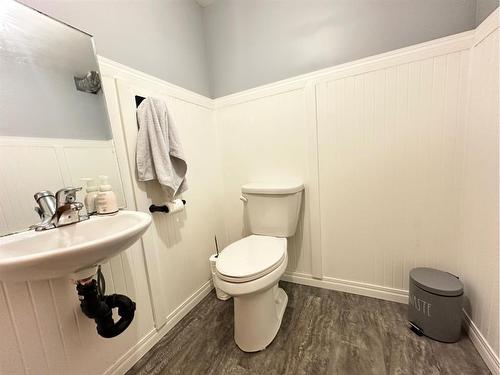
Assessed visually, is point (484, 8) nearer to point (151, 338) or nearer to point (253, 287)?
point (253, 287)

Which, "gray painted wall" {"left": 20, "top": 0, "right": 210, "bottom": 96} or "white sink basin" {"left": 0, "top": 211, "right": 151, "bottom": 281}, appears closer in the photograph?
"white sink basin" {"left": 0, "top": 211, "right": 151, "bottom": 281}

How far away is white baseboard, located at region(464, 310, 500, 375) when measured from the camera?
87 centimetres

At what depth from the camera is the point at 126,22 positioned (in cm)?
108

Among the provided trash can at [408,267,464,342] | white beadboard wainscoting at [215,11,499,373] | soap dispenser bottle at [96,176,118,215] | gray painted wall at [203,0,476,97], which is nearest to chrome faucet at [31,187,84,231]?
soap dispenser bottle at [96,176,118,215]

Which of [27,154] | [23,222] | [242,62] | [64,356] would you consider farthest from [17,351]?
[242,62]

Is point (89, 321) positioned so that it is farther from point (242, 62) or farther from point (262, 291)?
point (242, 62)

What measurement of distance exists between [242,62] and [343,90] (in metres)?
0.77

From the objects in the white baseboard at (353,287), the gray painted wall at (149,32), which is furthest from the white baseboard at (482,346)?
the gray painted wall at (149,32)

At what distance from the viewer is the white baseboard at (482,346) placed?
868 millimetres

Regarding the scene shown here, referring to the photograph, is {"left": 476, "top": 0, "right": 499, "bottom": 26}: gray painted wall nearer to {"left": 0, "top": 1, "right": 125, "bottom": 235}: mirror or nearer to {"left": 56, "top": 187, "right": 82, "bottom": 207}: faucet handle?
{"left": 0, "top": 1, "right": 125, "bottom": 235}: mirror

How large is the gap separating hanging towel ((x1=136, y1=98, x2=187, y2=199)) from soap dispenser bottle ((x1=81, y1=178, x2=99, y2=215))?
21 centimetres

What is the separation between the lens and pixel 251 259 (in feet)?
3.57

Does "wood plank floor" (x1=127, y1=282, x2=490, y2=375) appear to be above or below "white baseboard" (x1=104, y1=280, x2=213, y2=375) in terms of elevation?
below

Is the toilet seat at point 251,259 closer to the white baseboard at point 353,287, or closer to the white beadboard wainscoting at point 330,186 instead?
the white beadboard wainscoting at point 330,186
